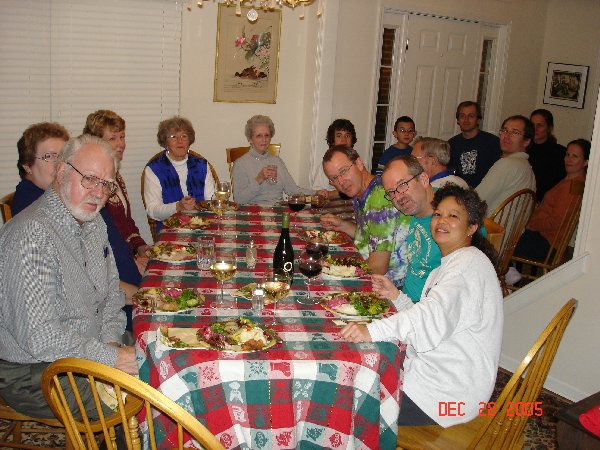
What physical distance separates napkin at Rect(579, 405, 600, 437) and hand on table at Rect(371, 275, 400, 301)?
880 mm

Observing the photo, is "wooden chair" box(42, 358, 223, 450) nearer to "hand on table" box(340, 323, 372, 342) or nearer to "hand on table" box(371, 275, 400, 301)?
"hand on table" box(340, 323, 372, 342)

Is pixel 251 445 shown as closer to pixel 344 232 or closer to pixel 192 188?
pixel 344 232

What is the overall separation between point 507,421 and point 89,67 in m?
3.72

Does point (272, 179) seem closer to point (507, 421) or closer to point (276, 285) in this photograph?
point (276, 285)

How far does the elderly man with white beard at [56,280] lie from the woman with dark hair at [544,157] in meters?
4.08

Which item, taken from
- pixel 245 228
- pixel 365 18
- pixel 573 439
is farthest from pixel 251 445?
pixel 365 18

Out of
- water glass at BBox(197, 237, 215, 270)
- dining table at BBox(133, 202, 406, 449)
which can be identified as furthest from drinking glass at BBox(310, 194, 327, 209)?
dining table at BBox(133, 202, 406, 449)

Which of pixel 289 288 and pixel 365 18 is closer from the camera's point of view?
pixel 289 288

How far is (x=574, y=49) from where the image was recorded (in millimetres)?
6723

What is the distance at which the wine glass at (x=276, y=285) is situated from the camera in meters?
2.27

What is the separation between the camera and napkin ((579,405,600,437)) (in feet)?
5.41

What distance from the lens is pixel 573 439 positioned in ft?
5.53

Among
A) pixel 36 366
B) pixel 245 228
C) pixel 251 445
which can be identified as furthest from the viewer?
pixel 245 228

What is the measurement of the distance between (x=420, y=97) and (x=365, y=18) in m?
1.12
